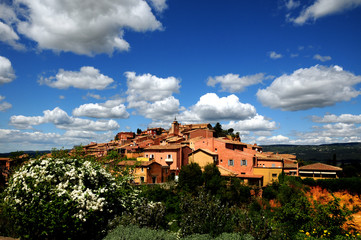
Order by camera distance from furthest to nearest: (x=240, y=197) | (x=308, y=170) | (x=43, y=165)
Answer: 1. (x=308, y=170)
2. (x=240, y=197)
3. (x=43, y=165)

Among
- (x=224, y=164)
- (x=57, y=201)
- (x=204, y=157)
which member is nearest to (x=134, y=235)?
(x=57, y=201)

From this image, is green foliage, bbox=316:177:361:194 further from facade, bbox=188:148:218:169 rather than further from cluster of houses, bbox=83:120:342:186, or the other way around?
facade, bbox=188:148:218:169

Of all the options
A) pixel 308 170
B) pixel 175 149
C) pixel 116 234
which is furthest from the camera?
pixel 175 149

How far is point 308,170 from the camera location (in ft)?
153

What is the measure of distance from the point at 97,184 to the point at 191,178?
30357 millimetres

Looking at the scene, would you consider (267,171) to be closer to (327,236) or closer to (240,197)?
(240,197)

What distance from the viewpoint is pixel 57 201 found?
9102 millimetres

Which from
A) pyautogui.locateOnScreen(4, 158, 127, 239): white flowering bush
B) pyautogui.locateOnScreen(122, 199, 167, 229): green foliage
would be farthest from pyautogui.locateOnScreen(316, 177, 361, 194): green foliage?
pyautogui.locateOnScreen(4, 158, 127, 239): white flowering bush

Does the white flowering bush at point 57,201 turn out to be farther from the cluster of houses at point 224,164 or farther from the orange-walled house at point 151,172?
the orange-walled house at point 151,172

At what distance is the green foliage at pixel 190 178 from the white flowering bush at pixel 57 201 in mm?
28992

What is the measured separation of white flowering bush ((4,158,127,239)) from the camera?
8.96 meters

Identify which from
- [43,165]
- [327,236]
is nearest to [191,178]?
[327,236]

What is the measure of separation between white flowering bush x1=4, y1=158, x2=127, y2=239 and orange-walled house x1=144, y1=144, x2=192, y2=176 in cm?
4057

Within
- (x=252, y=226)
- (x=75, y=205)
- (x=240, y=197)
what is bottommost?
(x=240, y=197)
